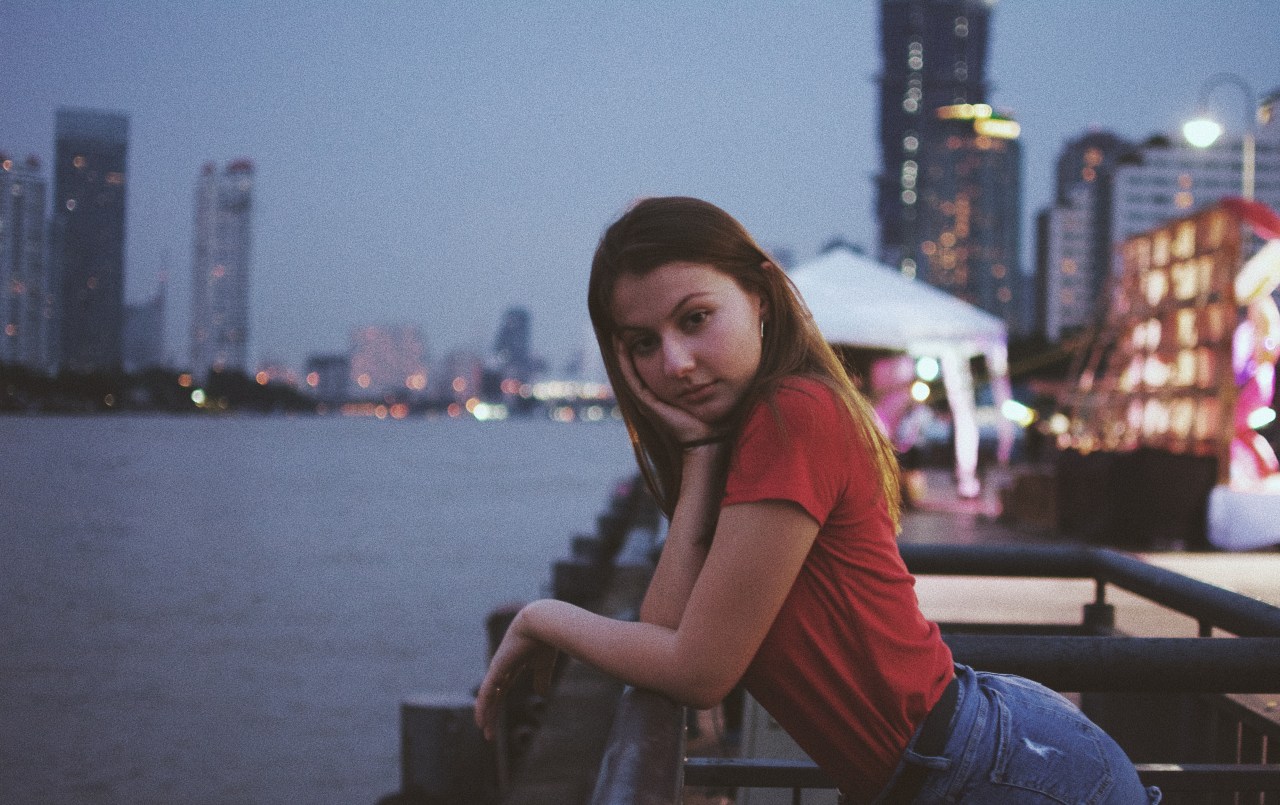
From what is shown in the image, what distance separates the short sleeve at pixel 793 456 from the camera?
1439 millimetres

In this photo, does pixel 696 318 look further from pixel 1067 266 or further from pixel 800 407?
pixel 1067 266

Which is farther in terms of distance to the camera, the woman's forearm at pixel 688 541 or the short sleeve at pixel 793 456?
the woman's forearm at pixel 688 541

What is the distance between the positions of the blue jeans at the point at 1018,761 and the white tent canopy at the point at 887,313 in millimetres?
9700

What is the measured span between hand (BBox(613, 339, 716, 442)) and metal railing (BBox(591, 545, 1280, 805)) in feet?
1.35

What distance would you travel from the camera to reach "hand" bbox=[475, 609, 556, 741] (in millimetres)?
1719

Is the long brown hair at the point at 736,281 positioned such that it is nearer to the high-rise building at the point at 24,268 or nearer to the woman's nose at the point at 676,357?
the woman's nose at the point at 676,357

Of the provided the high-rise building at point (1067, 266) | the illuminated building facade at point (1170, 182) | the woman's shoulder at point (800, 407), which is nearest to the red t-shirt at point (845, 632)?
the woman's shoulder at point (800, 407)

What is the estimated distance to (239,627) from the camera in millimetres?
20562

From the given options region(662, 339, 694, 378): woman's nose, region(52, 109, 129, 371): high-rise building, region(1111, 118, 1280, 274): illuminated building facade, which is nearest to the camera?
region(662, 339, 694, 378): woman's nose

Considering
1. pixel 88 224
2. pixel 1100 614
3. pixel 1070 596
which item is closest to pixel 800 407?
pixel 1100 614

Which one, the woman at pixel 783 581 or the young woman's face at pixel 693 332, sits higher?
the young woman's face at pixel 693 332

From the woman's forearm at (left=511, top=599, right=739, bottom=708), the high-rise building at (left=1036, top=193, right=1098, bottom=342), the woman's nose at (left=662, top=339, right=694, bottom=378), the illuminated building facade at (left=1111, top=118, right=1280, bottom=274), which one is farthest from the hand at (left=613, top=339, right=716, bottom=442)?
the high-rise building at (left=1036, top=193, right=1098, bottom=342)

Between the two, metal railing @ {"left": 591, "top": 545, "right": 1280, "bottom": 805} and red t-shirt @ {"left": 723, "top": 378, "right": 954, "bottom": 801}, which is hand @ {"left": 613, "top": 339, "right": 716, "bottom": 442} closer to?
red t-shirt @ {"left": 723, "top": 378, "right": 954, "bottom": 801}

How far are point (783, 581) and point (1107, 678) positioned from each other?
52 cm
